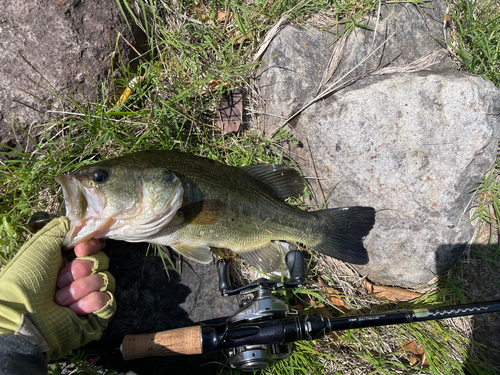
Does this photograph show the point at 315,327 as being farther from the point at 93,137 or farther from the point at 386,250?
the point at 93,137

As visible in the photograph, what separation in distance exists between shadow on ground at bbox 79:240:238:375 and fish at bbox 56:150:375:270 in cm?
49

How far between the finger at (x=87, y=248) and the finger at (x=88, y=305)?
338 millimetres

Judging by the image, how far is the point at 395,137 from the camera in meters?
3.03

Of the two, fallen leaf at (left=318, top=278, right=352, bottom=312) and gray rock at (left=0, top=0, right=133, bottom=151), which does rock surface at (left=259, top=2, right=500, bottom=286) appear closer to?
fallen leaf at (left=318, top=278, right=352, bottom=312)

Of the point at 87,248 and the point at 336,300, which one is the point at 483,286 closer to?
the point at 336,300

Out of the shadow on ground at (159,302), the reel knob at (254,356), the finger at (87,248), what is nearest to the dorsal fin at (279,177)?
the shadow on ground at (159,302)

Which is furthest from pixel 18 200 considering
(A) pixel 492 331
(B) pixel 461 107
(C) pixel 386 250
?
(A) pixel 492 331

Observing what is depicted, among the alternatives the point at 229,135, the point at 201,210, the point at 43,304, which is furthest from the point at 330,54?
the point at 43,304

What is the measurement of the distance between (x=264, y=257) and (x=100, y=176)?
162cm

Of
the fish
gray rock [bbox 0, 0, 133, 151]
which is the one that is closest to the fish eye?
the fish

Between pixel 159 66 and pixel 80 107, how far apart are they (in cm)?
88

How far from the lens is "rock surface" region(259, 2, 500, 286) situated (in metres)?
3.00

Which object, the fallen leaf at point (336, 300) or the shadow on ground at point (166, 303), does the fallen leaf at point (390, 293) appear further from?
the shadow on ground at point (166, 303)

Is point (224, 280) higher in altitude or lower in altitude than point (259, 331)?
higher
